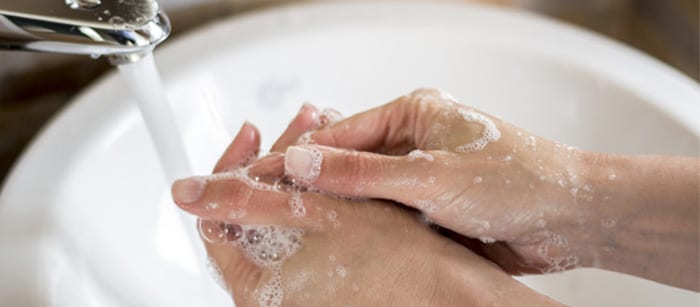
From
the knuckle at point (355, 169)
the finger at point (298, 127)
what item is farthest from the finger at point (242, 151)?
the knuckle at point (355, 169)

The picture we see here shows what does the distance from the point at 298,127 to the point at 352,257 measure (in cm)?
18

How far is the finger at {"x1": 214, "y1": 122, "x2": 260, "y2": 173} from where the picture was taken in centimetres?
83

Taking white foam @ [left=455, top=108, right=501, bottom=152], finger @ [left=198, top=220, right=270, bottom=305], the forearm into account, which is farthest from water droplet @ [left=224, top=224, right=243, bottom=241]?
the forearm

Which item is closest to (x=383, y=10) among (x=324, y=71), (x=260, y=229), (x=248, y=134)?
(x=324, y=71)

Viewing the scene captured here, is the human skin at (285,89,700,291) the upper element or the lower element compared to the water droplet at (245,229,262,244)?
upper

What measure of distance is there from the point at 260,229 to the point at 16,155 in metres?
0.57

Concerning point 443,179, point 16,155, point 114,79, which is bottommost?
point 16,155

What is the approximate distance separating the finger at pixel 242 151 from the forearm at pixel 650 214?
1.12 ft

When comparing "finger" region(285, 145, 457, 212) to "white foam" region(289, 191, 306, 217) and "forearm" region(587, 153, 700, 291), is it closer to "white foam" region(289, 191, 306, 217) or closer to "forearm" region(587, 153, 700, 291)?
"white foam" region(289, 191, 306, 217)

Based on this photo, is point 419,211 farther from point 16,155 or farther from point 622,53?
point 16,155

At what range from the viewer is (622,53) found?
1.01 meters

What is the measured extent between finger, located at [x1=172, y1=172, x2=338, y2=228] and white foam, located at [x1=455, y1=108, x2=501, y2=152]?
13cm

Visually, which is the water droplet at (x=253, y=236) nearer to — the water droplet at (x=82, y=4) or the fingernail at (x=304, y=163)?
the fingernail at (x=304, y=163)

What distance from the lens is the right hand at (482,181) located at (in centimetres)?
69
